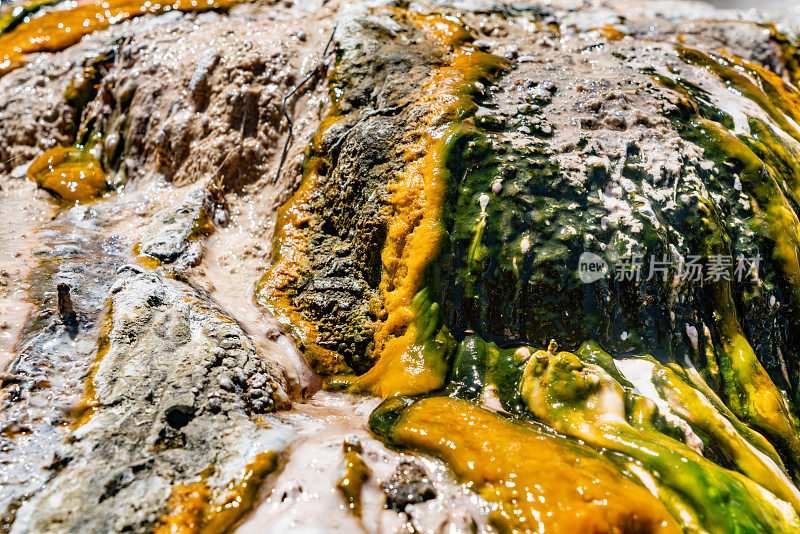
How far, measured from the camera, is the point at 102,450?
2.27 m

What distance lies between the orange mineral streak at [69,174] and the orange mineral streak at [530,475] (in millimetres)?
4622

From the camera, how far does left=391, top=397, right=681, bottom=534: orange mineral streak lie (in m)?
2.06

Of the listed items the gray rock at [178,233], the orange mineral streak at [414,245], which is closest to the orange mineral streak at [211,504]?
the orange mineral streak at [414,245]

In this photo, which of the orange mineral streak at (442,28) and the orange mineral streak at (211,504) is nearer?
the orange mineral streak at (211,504)

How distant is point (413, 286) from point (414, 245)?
0.29 meters

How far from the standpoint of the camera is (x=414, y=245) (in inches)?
135

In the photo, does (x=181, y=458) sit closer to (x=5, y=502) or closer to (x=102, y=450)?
(x=102, y=450)

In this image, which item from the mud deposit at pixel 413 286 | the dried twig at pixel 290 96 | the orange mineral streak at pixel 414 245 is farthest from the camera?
the dried twig at pixel 290 96

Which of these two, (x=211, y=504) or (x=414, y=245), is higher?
(x=414, y=245)

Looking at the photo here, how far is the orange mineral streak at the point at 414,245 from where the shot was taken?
3.10 meters

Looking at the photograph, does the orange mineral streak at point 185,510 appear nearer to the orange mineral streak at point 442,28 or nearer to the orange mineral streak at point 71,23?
the orange mineral streak at point 442,28

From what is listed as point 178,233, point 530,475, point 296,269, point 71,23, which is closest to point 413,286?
point 296,269

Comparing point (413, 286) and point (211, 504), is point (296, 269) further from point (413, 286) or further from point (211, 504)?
point (211, 504)

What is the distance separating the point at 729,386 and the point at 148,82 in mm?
6329
